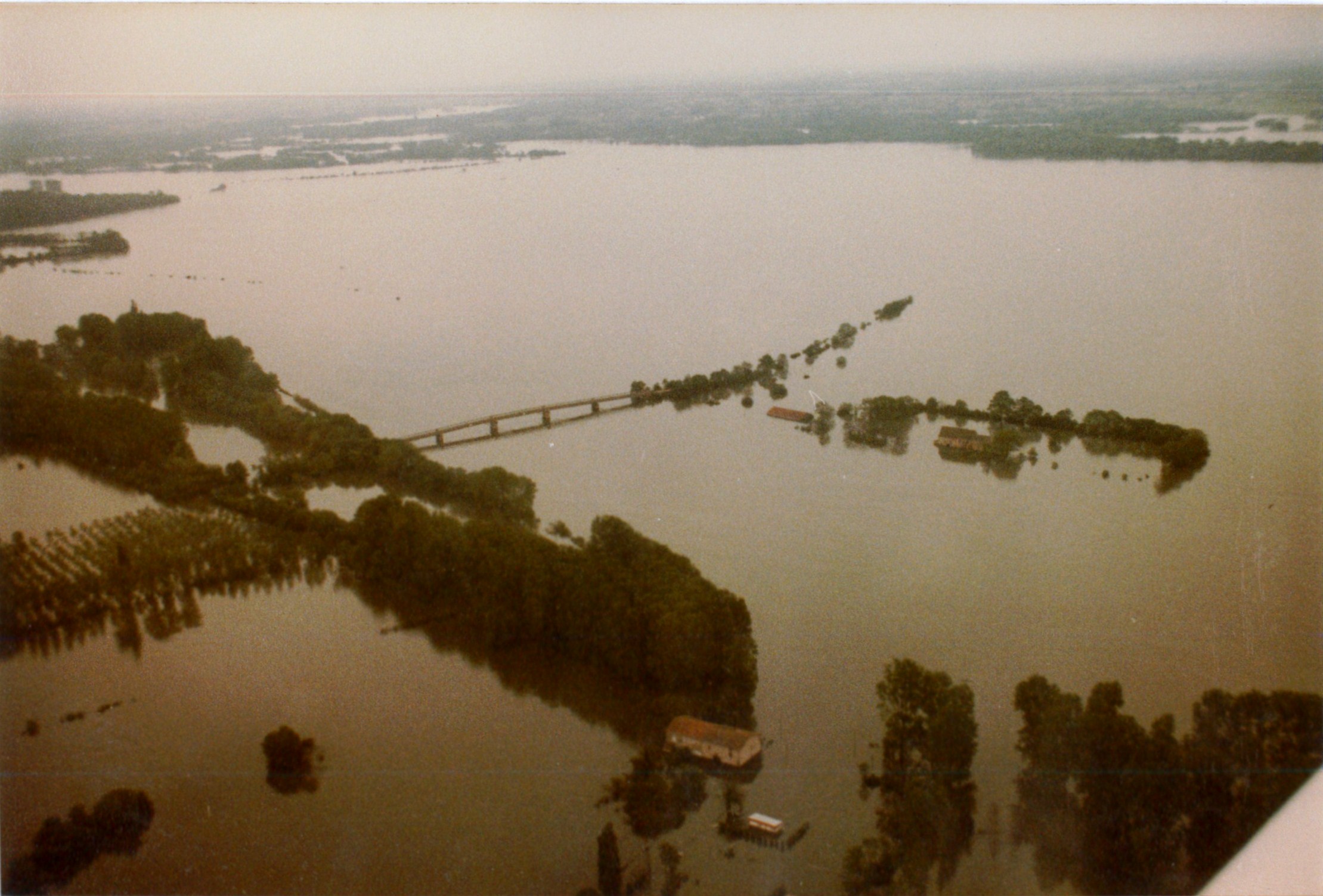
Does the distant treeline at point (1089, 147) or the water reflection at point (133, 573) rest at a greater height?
the distant treeline at point (1089, 147)

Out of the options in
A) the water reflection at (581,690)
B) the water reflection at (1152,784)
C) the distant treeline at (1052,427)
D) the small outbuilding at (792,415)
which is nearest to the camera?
the water reflection at (1152,784)

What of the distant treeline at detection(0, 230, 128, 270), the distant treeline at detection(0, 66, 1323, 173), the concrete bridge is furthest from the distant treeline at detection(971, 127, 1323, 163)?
the distant treeline at detection(0, 230, 128, 270)

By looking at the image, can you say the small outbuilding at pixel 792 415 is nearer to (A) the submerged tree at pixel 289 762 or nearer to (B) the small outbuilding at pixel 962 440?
(B) the small outbuilding at pixel 962 440

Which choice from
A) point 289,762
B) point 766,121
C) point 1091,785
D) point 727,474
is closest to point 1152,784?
point 1091,785

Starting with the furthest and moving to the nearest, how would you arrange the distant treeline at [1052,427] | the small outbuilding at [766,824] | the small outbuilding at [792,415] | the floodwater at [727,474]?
the small outbuilding at [792,415] → the distant treeline at [1052,427] → the floodwater at [727,474] → the small outbuilding at [766,824]

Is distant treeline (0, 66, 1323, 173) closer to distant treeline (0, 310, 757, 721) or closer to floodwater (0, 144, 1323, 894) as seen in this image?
floodwater (0, 144, 1323, 894)

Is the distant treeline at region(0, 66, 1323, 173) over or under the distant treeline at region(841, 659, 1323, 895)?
over

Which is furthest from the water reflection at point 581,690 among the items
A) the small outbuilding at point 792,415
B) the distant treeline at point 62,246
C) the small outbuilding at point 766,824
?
the distant treeline at point 62,246
